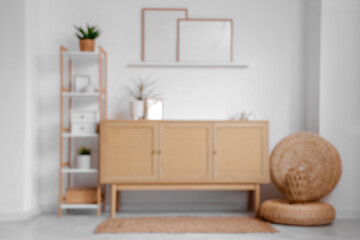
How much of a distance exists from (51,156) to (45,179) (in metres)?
0.23

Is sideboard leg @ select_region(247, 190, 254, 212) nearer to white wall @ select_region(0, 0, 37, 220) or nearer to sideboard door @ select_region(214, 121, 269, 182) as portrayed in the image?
sideboard door @ select_region(214, 121, 269, 182)

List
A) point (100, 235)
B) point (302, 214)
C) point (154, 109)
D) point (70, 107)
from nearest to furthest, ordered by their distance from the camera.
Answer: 1. point (100, 235)
2. point (302, 214)
3. point (154, 109)
4. point (70, 107)

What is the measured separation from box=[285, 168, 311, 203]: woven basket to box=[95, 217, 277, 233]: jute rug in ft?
1.04

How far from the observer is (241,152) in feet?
11.9

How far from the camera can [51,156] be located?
3973 mm

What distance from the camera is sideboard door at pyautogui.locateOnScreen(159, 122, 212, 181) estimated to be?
3613mm

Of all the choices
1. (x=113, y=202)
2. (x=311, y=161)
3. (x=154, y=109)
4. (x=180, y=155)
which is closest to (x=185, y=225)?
(x=180, y=155)

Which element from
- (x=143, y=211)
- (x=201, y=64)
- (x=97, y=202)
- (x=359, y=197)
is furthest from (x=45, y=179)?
(x=359, y=197)

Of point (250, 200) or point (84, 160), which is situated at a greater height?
point (84, 160)

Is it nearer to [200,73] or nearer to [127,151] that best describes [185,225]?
[127,151]

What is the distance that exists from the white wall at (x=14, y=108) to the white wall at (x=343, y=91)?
2643 millimetres

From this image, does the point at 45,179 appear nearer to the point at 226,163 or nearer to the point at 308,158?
the point at 226,163

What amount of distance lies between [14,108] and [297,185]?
2465 millimetres

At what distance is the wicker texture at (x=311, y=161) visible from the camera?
3.53m
